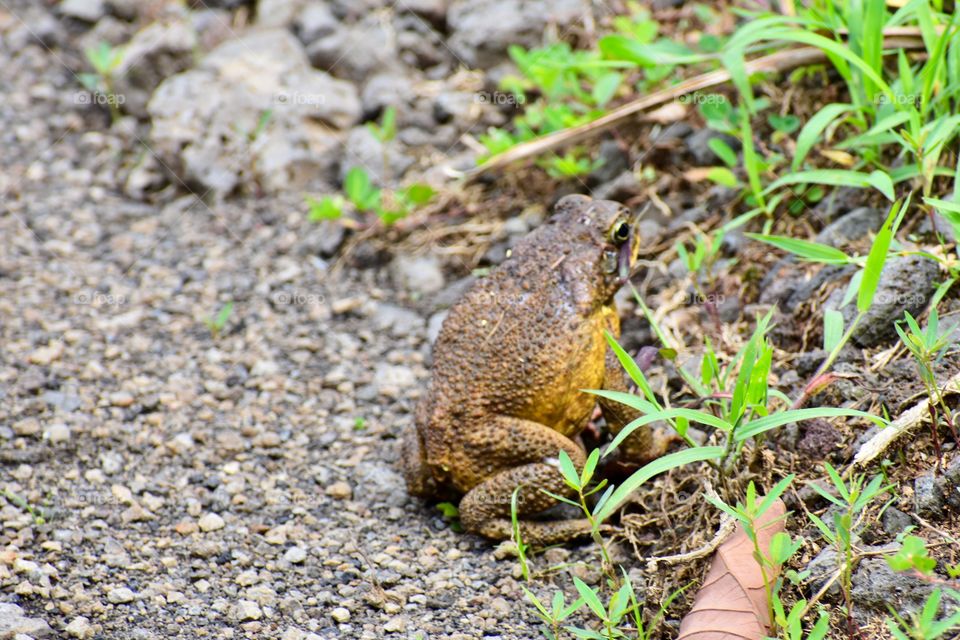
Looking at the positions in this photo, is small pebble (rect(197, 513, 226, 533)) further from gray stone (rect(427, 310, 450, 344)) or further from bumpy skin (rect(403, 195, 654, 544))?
gray stone (rect(427, 310, 450, 344))

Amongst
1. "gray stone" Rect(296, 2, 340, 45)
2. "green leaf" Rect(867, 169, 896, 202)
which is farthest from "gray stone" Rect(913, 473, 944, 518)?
"gray stone" Rect(296, 2, 340, 45)

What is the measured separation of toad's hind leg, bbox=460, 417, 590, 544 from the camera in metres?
3.34

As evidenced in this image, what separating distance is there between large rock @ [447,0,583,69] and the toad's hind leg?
129 inches

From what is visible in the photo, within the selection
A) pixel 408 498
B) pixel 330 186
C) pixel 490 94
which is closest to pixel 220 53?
pixel 330 186

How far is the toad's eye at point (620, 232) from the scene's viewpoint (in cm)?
372

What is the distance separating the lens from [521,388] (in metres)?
3.43

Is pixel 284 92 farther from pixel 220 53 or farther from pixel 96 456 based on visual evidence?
pixel 96 456

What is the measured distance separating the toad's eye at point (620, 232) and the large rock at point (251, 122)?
261 centimetres

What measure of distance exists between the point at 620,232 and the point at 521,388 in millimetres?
785

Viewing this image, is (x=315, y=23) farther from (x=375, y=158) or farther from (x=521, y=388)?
(x=521, y=388)

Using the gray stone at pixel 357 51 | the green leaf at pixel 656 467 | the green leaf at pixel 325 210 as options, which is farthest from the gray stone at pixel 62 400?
the gray stone at pixel 357 51

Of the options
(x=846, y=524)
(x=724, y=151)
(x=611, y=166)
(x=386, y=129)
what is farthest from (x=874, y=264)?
(x=386, y=129)

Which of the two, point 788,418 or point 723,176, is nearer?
point 788,418

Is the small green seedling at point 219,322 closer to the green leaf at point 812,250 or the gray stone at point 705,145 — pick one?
the gray stone at point 705,145
